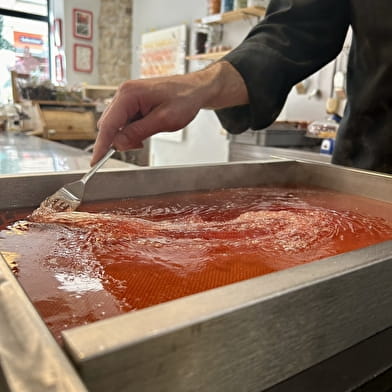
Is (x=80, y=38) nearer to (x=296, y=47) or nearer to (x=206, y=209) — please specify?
→ (x=296, y=47)

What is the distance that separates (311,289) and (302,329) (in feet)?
0.14

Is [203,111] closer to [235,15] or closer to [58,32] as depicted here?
[235,15]

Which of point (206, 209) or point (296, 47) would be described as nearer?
point (206, 209)

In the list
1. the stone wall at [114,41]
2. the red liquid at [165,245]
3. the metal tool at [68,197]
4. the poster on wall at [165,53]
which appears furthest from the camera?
the stone wall at [114,41]

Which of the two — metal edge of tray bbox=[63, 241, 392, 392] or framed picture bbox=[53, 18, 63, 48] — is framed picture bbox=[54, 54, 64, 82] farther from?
metal edge of tray bbox=[63, 241, 392, 392]

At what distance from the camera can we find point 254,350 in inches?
13.5

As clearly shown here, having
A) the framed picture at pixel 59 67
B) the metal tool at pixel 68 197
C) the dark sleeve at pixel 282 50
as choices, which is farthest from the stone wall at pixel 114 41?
the metal tool at pixel 68 197

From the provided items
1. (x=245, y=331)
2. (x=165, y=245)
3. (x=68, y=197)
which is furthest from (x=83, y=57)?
(x=245, y=331)

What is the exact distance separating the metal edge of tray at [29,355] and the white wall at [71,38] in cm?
567

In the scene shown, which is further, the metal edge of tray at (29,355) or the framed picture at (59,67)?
the framed picture at (59,67)

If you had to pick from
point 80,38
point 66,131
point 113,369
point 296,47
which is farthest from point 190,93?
point 80,38

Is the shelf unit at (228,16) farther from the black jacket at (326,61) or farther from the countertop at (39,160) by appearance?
the black jacket at (326,61)

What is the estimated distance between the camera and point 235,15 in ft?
11.2

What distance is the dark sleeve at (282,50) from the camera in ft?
3.62
